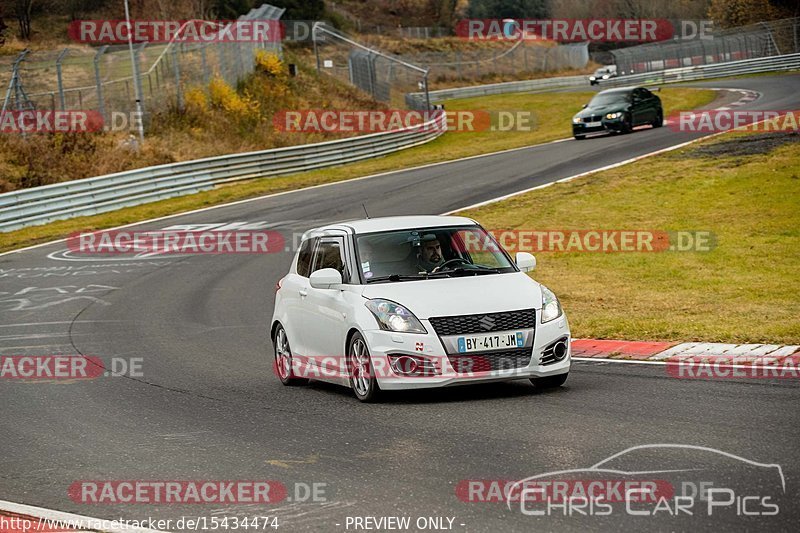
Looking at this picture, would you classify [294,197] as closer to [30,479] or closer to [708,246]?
[708,246]

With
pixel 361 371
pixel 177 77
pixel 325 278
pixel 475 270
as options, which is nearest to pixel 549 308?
pixel 475 270

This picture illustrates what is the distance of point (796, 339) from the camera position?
11898 millimetres

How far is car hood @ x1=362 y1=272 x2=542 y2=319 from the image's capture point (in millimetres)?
9688

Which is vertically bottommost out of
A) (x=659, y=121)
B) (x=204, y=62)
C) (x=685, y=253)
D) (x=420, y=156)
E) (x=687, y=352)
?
(x=420, y=156)

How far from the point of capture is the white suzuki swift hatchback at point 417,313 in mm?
9609

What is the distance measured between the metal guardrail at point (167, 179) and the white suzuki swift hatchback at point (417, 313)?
20839mm

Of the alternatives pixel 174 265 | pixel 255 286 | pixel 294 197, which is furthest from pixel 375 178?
pixel 255 286

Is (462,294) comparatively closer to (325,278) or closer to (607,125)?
(325,278)

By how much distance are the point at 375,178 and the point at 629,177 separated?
10.1 meters

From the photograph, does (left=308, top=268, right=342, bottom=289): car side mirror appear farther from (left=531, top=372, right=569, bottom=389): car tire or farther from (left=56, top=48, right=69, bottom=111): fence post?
(left=56, top=48, right=69, bottom=111): fence post

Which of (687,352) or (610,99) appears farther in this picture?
(610,99)

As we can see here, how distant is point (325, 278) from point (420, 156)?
32.6 meters

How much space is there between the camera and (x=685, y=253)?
20.0 metres

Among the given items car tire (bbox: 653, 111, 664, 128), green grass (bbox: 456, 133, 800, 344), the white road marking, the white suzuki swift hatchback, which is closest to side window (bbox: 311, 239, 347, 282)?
the white suzuki swift hatchback
